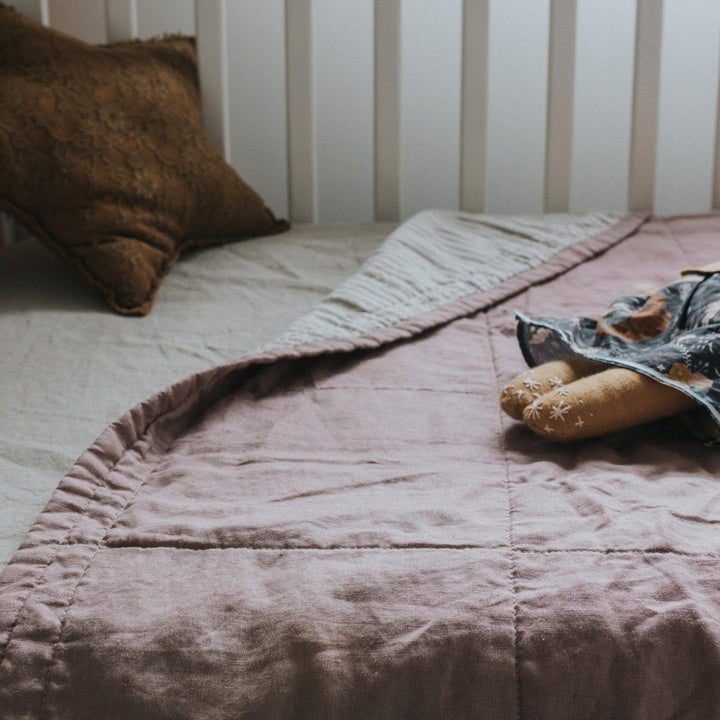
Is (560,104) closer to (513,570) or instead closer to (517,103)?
(517,103)

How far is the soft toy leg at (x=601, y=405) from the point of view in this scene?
769 mm

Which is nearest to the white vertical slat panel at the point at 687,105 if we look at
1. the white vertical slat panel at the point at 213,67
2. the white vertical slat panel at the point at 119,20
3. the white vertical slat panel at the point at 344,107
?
the white vertical slat panel at the point at 344,107

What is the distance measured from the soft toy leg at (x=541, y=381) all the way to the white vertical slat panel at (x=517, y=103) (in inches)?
44.0

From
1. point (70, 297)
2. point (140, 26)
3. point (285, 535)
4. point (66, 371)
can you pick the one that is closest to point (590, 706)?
point (285, 535)

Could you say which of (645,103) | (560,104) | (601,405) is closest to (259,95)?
(560,104)

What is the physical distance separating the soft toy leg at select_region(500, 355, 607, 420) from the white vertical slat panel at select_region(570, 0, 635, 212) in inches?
45.9

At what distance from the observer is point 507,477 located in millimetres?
736

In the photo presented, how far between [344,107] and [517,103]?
340 millimetres

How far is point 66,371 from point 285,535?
473mm

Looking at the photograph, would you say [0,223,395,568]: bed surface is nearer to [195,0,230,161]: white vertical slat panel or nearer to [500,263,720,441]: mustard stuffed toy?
[195,0,230,161]: white vertical slat panel

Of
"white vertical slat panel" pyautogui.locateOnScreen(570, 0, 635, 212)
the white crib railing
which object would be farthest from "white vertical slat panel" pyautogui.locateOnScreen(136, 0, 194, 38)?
"white vertical slat panel" pyautogui.locateOnScreen(570, 0, 635, 212)

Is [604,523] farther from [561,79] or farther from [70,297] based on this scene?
[561,79]

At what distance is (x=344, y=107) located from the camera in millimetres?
2008

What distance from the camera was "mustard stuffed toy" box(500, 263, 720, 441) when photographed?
774 mm
